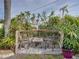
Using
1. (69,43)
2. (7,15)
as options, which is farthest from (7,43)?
(69,43)

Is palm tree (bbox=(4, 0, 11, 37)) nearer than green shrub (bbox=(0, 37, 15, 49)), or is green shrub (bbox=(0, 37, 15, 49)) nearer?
green shrub (bbox=(0, 37, 15, 49))

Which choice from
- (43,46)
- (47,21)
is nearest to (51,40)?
(43,46)

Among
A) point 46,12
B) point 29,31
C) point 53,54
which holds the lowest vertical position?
point 53,54

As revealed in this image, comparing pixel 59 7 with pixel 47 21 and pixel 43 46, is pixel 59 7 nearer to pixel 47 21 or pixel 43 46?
pixel 47 21

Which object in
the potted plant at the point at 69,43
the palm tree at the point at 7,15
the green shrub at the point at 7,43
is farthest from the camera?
the palm tree at the point at 7,15

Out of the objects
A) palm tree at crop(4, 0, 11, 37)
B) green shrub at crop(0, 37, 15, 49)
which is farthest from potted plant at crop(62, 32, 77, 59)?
palm tree at crop(4, 0, 11, 37)

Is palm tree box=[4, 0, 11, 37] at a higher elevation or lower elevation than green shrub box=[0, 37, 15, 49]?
higher

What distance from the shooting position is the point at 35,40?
12.0 metres

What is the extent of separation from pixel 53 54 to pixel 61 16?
2.54 m

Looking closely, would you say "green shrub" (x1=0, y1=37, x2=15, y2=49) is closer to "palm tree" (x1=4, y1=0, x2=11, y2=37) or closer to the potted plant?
"palm tree" (x1=4, y1=0, x2=11, y2=37)

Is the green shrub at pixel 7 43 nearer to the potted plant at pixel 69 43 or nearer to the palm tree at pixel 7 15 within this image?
the palm tree at pixel 7 15

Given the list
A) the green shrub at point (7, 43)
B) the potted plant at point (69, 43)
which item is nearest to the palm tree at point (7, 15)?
the green shrub at point (7, 43)

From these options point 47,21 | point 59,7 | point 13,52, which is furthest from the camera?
point 59,7

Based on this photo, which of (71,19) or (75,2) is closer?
(71,19)
